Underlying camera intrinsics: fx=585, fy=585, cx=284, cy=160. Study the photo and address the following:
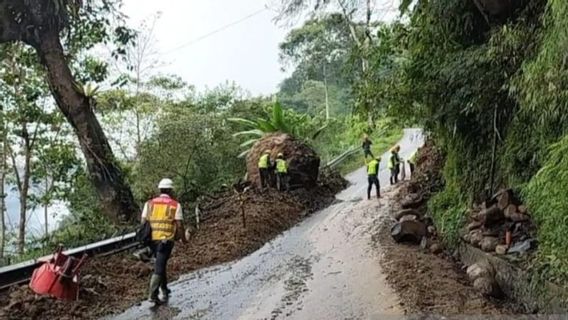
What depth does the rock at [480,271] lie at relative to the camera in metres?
8.10

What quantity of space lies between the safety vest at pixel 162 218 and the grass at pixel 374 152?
83.1ft

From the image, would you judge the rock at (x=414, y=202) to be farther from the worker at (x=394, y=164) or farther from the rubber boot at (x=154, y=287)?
the worker at (x=394, y=164)

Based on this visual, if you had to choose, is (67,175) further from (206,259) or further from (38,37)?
(206,259)

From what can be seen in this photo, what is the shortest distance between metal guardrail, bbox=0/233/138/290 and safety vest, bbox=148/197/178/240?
158 centimetres

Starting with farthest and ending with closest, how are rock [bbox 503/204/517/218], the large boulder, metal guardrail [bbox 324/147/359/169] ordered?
metal guardrail [bbox 324/147/359/169] → the large boulder → rock [bbox 503/204/517/218]

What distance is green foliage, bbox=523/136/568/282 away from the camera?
6.36 metres

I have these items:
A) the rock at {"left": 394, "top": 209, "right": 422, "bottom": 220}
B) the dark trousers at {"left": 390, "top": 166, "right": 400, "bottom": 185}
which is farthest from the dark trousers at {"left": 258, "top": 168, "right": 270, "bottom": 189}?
the rock at {"left": 394, "top": 209, "right": 422, "bottom": 220}

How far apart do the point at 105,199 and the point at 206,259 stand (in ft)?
13.5

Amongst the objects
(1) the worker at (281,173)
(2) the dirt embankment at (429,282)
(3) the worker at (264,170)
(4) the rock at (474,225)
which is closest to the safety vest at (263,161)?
(3) the worker at (264,170)

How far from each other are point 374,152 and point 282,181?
1977cm

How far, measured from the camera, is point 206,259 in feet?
41.2

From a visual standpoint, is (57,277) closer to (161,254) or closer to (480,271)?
(161,254)

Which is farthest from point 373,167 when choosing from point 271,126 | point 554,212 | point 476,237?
point 554,212

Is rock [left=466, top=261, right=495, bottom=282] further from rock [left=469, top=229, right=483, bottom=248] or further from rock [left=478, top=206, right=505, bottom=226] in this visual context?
rock [left=478, top=206, right=505, bottom=226]
